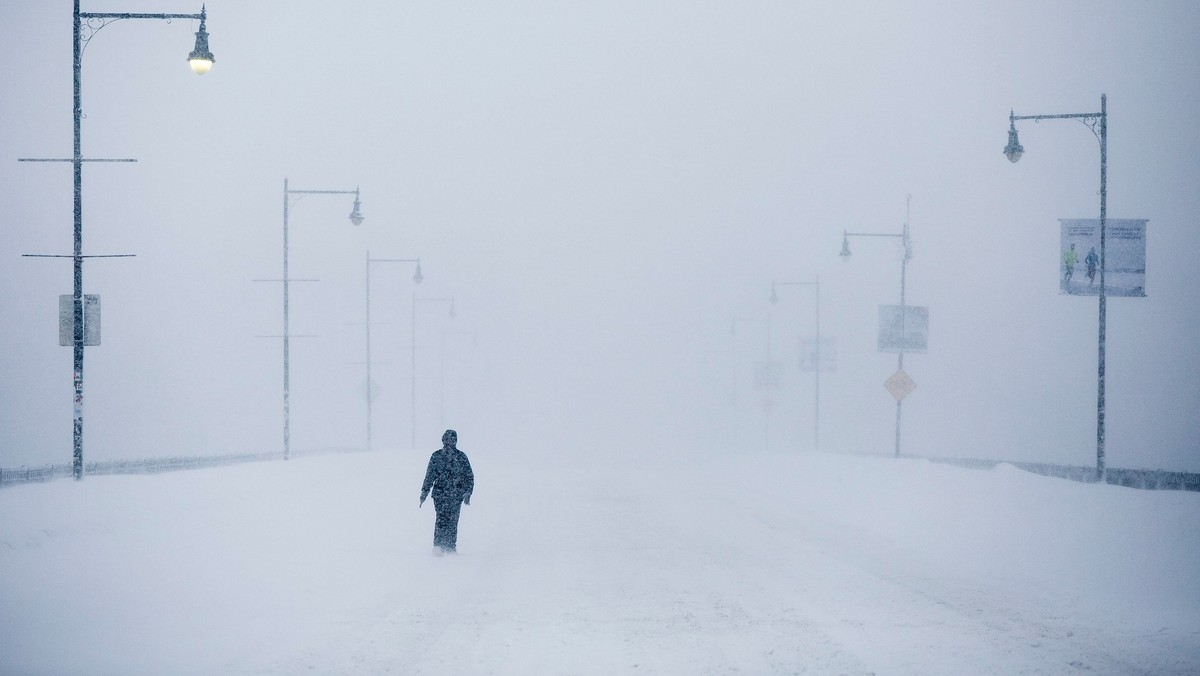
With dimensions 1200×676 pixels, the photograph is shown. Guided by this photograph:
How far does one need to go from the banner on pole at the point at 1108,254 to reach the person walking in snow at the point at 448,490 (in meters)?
17.0

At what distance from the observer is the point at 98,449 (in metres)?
83.6

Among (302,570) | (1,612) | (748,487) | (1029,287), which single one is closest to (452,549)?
(302,570)

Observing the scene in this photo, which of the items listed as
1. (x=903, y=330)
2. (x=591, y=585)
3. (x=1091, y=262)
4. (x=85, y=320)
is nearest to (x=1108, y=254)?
(x=1091, y=262)

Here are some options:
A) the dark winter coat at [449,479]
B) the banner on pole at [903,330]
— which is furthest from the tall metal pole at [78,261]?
the banner on pole at [903,330]

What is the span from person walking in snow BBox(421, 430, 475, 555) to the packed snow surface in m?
0.38

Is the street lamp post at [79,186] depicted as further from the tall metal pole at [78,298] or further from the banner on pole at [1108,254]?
the banner on pole at [1108,254]

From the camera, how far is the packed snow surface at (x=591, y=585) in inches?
394

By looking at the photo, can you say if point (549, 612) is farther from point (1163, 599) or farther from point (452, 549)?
point (1163, 599)

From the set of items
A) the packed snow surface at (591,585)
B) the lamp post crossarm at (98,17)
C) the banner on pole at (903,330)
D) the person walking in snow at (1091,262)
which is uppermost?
the lamp post crossarm at (98,17)

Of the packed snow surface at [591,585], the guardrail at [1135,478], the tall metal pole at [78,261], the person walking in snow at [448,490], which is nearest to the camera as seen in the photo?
the packed snow surface at [591,585]

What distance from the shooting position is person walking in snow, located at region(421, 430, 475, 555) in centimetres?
1766

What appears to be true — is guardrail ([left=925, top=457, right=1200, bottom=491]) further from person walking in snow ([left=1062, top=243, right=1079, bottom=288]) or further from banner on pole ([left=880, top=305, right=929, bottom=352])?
person walking in snow ([left=1062, top=243, right=1079, bottom=288])

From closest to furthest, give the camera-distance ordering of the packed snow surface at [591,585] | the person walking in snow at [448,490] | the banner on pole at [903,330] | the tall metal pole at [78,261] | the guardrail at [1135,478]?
the packed snow surface at [591,585] < the person walking in snow at [448,490] < the tall metal pole at [78,261] < the guardrail at [1135,478] < the banner on pole at [903,330]

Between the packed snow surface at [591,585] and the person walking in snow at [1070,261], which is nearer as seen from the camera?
the packed snow surface at [591,585]
